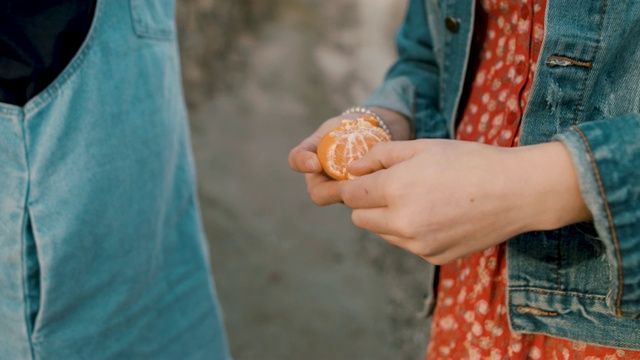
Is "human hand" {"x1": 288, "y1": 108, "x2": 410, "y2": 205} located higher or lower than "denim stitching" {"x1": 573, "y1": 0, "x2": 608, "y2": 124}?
lower

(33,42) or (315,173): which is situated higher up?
(33,42)

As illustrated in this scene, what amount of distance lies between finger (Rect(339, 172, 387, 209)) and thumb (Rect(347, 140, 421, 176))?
0.10 ft

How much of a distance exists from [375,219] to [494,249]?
1.00 feet

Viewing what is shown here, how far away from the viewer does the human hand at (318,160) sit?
1.08 meters

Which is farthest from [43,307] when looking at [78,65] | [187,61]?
[187,61]

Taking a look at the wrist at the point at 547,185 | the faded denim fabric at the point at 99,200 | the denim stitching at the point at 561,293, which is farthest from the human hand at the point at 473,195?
the faded denim fabric at the point at 99,200

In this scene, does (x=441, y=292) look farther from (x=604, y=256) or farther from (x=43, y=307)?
(x=43, y=307)

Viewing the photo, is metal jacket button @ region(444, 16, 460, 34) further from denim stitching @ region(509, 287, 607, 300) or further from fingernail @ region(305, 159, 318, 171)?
denim stitching @ region(509, 287, 607, 300)

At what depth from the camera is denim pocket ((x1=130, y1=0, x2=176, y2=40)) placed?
4.13ft

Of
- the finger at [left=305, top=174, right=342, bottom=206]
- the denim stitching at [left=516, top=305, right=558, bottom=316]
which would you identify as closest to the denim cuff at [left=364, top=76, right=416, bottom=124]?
the finger at [left=305, top=174, right=342, bottom=206]

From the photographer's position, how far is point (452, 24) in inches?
47.5

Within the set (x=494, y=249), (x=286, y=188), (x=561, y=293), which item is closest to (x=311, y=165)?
(x=494, y=249)

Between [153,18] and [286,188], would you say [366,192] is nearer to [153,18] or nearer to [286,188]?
[153,18]

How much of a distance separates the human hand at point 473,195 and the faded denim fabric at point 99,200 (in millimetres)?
636
